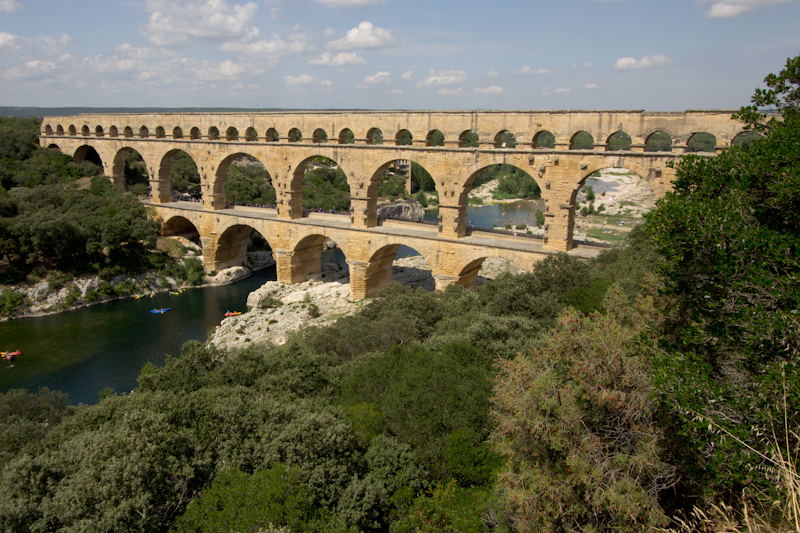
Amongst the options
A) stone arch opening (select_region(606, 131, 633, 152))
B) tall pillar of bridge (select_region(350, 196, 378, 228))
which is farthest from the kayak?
stone arch opening (select_region(606, 131, 633, 152))

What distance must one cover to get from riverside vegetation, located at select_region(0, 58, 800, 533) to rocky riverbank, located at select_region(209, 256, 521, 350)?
359 inches

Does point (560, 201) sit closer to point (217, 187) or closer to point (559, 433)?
point (559, 433)

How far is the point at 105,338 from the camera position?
723 inches

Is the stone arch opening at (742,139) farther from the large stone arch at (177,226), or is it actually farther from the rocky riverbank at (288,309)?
the large stone arch at (177,226)

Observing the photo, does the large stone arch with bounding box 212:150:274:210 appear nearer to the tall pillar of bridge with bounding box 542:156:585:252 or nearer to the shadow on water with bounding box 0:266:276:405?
the shadow on water with bounding box 0:266:276:405

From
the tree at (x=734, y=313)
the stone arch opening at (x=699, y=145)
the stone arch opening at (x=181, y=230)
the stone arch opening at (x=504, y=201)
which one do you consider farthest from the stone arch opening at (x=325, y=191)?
the tree at (x=734, y=313)

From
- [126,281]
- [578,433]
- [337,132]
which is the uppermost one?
[337,132]

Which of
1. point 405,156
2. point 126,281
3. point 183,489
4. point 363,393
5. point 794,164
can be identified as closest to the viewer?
point 794,164

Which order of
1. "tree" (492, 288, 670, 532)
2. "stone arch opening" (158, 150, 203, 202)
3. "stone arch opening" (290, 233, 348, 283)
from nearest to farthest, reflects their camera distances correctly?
1. "tree" (492, 288, 670, 532)
2. "stone arch opening" (290, 233, 348, 283)
3. "stone arch opening" (158, 150, 203, 202)

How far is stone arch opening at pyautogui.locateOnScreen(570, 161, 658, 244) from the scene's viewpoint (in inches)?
1362

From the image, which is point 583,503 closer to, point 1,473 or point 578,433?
point 578,433

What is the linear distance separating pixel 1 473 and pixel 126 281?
18.1 metres

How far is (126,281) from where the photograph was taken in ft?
75.0

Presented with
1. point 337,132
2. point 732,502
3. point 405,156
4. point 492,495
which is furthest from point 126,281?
point 732,502
